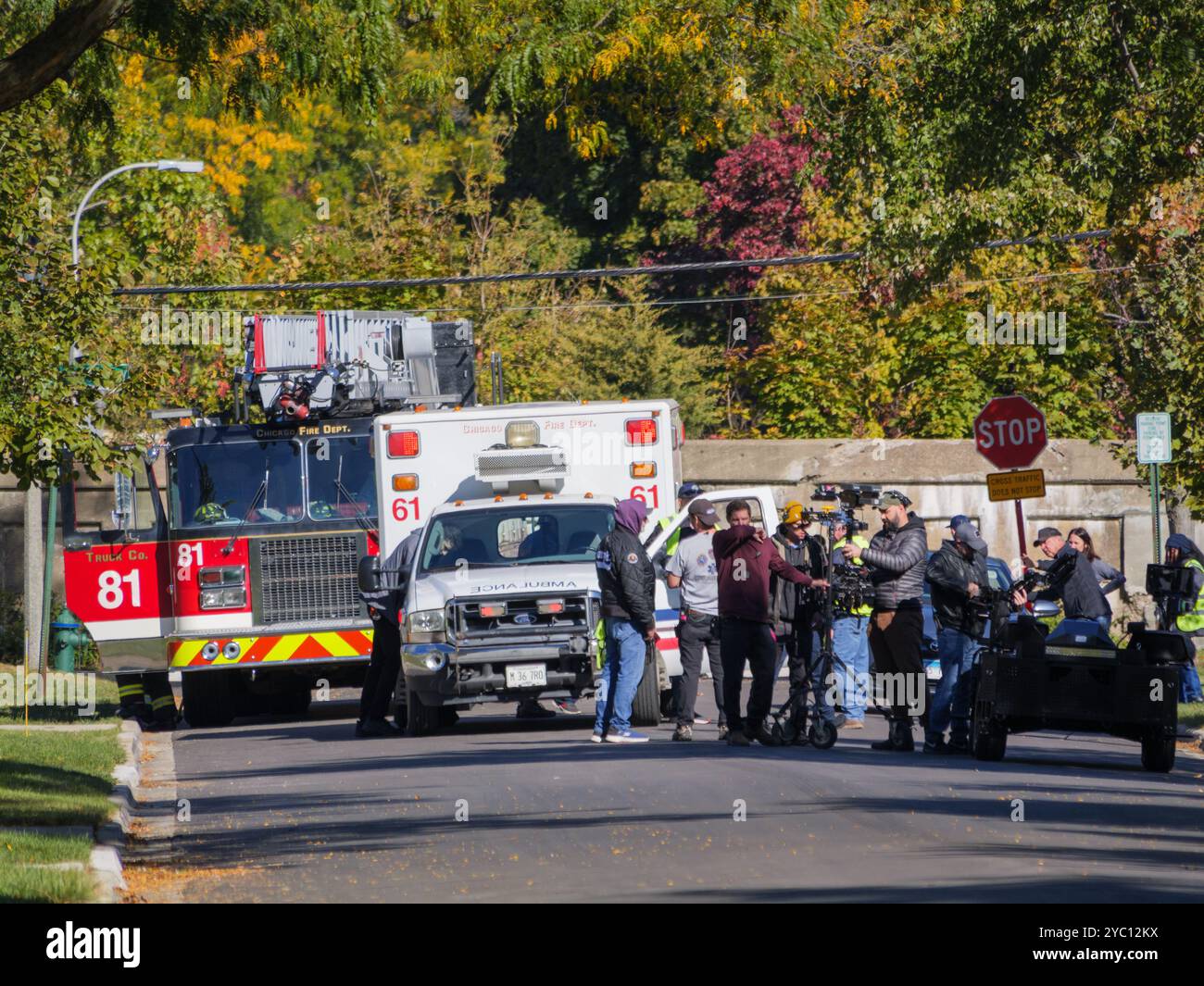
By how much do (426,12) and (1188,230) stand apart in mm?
9723

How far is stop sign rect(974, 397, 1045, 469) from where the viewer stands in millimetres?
21281

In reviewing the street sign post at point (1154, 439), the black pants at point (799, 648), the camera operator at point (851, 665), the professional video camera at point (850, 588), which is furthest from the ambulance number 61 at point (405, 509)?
the street sign post at point (1154, 439)

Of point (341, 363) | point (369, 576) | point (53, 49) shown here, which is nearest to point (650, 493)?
point (369, 576)

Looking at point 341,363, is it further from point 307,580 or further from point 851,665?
point 851,665

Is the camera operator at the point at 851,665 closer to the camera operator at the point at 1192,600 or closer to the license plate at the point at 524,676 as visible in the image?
the license plate at the point at 524,676

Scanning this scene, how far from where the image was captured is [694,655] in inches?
695

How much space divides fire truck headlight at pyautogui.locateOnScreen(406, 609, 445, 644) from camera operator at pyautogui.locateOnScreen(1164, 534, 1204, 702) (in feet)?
24.6

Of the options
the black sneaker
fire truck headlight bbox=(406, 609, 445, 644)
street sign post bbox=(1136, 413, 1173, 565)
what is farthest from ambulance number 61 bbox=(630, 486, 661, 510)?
street sign post bbox=(1136, 413, 1173, 565)

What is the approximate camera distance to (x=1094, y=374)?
3372cm

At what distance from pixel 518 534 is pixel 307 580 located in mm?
2803

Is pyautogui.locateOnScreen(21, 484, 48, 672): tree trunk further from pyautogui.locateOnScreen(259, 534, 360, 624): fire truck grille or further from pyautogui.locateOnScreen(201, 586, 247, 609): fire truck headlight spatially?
pyautogui.locateOnScreen(259, 534, 360, 624): fire truck grille

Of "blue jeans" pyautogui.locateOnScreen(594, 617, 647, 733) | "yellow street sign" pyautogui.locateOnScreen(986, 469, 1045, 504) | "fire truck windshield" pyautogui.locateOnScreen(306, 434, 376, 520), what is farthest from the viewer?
"fire truck windshield" pyautogui.locateOnScreen(306, 434, 376, 520)
